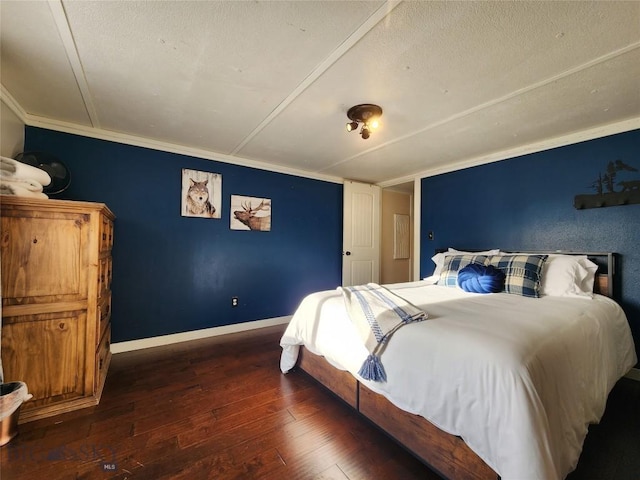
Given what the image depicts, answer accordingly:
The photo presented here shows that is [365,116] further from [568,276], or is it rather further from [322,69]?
[568,276]

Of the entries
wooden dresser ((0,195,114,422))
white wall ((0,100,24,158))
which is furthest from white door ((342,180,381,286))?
white wall ((0,100,24,158))

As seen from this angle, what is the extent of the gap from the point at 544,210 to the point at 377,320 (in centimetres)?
255

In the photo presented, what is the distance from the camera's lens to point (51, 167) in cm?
Answer: 221

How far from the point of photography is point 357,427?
5.40ft

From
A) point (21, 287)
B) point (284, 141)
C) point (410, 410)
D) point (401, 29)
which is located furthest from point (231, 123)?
point (410, 410)

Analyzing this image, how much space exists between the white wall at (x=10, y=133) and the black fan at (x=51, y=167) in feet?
0.33

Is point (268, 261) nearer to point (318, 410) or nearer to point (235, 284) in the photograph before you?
point (235, 284)

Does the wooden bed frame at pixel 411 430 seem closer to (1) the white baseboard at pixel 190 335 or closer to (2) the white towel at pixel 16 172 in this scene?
(1) the white baseboard at pixel 190 335

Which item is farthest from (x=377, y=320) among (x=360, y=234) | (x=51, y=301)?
(x=360, y=234)

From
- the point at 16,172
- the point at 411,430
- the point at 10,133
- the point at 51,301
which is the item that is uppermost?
the point at 10,133

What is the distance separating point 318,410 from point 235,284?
209 cm

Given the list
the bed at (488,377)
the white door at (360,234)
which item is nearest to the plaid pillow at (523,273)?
the bed at (488,377)

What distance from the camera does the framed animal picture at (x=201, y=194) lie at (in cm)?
316

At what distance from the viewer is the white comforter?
38.6 inches
